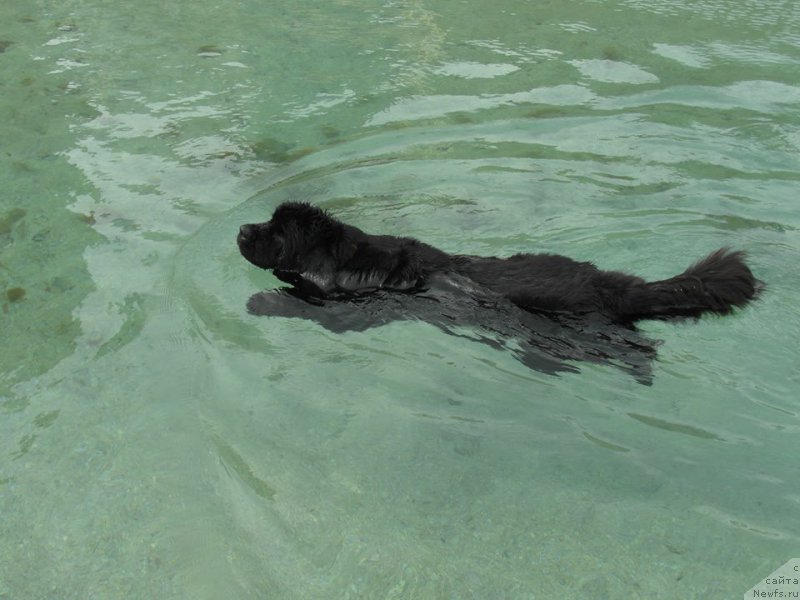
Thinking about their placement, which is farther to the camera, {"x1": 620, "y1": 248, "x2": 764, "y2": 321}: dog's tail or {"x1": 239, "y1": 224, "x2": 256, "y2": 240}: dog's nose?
{"x1": 239, "y1": 224, "x2": 256, "y2": 240}: dog's nose

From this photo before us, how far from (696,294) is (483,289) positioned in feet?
3.95

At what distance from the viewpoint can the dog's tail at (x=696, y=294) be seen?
4.58 meters

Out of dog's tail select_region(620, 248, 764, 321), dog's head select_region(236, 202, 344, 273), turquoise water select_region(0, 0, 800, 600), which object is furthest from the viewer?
dog's head select_region(236, 202, 344, 273)

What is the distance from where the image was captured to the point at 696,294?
15.0ft

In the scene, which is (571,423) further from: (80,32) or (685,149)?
(80,32)

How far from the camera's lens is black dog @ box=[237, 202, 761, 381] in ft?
15.3

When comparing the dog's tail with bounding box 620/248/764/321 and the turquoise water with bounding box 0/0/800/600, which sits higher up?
the dog's tail with bounding box 620/248/764/321

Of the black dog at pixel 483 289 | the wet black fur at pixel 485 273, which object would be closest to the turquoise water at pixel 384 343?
the black dog at pixel 483 289

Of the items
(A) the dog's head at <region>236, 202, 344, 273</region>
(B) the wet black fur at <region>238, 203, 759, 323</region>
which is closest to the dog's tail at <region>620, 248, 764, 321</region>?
(B) the wet black fur at <region>238, 203, 759, 323</region>

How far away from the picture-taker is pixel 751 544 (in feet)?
12.3

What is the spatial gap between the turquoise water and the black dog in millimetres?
150

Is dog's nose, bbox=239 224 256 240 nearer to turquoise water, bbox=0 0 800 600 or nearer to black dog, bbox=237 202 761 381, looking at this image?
black dog, bbox=237 202 761 381

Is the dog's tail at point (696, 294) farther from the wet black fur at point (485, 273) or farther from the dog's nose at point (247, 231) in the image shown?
the dog's nose at point (247, 231)

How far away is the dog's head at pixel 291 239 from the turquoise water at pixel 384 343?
22 cm
